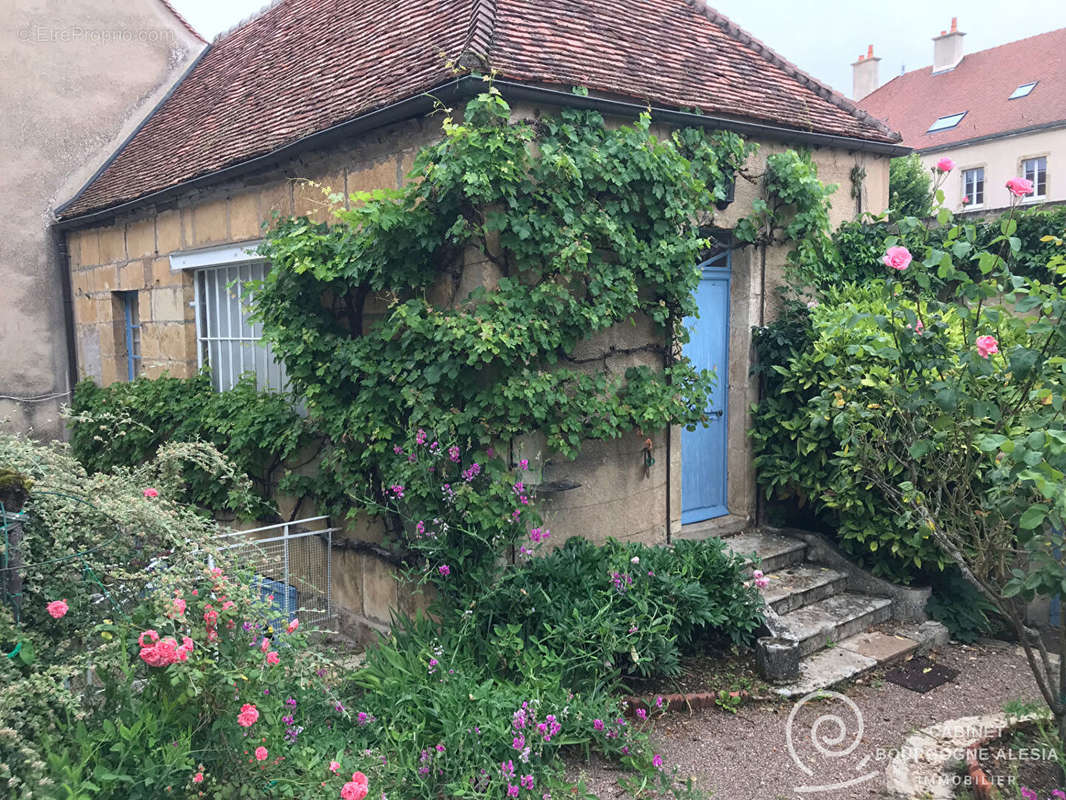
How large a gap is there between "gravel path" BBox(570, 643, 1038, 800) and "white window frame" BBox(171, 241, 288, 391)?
4.37 meters

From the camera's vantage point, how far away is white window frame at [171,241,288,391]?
6977mm

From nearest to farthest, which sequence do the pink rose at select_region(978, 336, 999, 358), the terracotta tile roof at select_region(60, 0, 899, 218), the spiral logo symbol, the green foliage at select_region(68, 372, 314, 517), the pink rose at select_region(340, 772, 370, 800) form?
the pink rose at select_region(340, 772, 370, 800) < the pink rose at select_region(978, 336, 999, 358) < the spiral logo symbol < the terracotta tile roof at select_region(60, 0, 899, 218) < the green foliage at select_region(68, 372, 314, 517)

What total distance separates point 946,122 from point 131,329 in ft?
76.5

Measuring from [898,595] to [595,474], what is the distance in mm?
2515

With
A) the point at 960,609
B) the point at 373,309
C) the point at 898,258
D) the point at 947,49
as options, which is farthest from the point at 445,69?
the point at 947,49

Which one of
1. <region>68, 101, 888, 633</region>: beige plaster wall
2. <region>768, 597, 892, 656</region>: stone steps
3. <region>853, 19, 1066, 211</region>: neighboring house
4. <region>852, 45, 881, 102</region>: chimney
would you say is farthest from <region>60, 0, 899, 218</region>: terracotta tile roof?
<region>852, 45, 881, 102</region>: chimney

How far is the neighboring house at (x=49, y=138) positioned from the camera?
9.65 m

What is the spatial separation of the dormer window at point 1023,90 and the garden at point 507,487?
1814 cm

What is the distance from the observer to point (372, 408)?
5156 millimetres

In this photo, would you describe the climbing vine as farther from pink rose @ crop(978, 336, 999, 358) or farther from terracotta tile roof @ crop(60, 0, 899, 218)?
pink rose @ crop(978, 336, 999, 358)

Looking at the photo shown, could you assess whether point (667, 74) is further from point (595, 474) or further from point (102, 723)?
point (102, 723)

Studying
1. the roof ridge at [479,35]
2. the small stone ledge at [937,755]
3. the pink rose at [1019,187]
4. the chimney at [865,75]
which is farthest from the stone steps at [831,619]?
the chimney at [865,75]

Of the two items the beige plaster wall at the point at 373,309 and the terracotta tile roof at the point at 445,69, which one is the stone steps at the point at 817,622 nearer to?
the beige plaster wall at the point at 373,309

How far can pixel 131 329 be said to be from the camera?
9.52 metres
